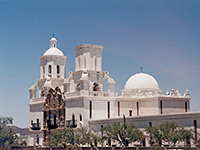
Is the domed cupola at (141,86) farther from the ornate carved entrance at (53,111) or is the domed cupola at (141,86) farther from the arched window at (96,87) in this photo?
the ornate carved entrance at (53,111)

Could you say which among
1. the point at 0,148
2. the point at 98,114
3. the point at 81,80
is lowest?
the point at 0,148

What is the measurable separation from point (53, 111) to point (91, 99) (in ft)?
25.8

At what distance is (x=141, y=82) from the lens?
70.1 metres

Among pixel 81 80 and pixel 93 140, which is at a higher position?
pixel 81 80

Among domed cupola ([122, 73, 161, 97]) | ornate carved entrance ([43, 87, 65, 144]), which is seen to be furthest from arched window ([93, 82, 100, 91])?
ornate carved entrance ([43, 87, 65, 144])

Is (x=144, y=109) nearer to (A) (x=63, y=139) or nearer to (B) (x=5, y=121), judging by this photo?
(A) (x=63, y=139)

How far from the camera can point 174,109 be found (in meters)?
67.2

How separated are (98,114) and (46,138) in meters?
9.71

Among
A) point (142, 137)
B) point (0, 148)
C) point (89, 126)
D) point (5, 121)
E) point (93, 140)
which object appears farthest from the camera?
point (5, 121)

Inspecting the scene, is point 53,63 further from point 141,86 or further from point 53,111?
point 141,86

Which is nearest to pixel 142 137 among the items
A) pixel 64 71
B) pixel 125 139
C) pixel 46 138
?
pixel 125 139

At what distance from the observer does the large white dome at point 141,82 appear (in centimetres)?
7000

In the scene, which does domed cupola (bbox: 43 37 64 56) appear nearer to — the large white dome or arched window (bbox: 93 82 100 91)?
arched window (bbox: 93 82 100 91)

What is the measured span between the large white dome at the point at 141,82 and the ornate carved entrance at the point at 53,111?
10.9 metres
